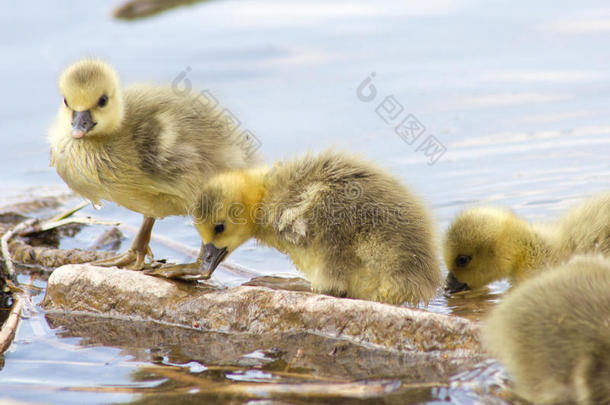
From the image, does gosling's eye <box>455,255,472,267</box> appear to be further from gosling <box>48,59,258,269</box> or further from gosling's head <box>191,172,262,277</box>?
gosling <box>48,59,258,269</box>

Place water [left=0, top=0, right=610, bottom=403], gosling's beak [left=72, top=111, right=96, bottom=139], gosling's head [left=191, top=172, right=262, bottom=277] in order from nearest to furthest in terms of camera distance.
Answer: water [left=0, top=0, right=610, bottom=403], gosling's head [left=191, top=172, right=262, bottom=277], gosling's beak [left=72, top=111, right=96, bottom=139]

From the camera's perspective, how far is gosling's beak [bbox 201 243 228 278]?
3.74 metres

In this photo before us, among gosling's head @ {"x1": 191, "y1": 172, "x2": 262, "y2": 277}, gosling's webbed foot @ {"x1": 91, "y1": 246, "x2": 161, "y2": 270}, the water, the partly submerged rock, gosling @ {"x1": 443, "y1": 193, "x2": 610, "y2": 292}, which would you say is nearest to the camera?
the partly submerged rock

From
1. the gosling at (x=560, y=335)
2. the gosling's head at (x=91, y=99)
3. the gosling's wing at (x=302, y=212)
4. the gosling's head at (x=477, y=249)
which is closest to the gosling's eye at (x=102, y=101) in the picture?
the gosling's head at (x=91, y=99)

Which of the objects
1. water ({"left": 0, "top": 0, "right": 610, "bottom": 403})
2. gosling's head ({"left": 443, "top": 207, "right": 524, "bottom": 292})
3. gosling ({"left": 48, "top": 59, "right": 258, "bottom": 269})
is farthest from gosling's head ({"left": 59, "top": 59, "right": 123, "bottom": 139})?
gosling's head ({"left": 443, "top": 207, "right": 524, "bottom": 292})

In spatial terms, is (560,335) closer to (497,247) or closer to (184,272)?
(497,247)

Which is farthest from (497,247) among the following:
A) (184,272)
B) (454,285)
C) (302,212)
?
(184,272)

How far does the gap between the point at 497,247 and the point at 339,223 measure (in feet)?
2.29

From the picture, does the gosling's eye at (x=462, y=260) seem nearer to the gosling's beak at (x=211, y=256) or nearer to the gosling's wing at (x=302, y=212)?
the gosling's wing at (x=302, y=212)

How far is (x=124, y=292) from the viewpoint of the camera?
11.5 feet

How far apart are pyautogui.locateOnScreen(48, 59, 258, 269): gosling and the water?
302 millimetres

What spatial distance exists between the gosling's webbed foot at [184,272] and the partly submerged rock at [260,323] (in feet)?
0.12

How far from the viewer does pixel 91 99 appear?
4.00 meters

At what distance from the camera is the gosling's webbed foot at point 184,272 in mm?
3719
